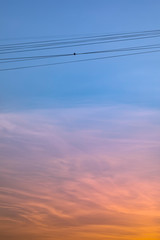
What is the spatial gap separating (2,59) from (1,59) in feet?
1.08

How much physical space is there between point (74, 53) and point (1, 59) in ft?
38.4

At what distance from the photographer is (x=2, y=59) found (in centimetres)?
2283

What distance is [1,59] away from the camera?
2302 cm

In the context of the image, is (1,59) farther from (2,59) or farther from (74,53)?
(74,53)

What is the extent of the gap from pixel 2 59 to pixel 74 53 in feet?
37.5

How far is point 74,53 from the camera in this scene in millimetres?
22531

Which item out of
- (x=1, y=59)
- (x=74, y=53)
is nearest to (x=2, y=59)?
(x=1, y=59)
